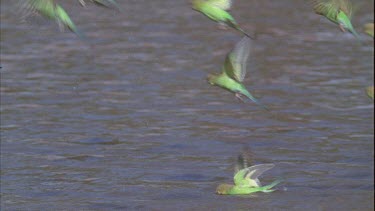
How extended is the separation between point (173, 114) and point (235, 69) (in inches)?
151

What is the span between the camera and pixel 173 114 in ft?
34.5

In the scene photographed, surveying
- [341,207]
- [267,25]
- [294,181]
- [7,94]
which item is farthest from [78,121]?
[267,25]

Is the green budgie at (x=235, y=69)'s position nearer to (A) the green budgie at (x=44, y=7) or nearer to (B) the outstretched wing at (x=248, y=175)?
(B) the outstretched wing at (x=248, y=175)

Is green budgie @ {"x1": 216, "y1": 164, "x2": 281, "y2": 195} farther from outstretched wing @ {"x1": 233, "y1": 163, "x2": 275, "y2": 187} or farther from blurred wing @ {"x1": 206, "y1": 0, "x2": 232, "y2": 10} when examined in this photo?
blurred wing @ {"x1": 206, "y1": 0, "x2": 232, "y2": 10}

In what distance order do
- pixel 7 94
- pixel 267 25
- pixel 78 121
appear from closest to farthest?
1. pixel 78 121
2. pixel 7 94
3. pixel 267 25

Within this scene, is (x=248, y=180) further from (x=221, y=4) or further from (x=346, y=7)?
(x=346, y=7)

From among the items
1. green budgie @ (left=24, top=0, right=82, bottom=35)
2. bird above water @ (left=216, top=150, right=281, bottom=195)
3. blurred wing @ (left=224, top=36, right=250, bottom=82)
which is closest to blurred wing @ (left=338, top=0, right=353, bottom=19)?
blurred wing @ (left=224, top=36, right=250, bottom=82)

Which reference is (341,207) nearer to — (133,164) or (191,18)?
(133,164)

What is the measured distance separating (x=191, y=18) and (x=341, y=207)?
8.57 meters

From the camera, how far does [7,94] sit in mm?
11328

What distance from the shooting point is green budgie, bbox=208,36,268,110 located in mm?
6691

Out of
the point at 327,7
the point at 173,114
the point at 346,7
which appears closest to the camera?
the point at 327,7

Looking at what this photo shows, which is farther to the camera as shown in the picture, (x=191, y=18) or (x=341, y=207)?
(x=191, y=18)

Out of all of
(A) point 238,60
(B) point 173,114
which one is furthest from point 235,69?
(B) point 173,114
